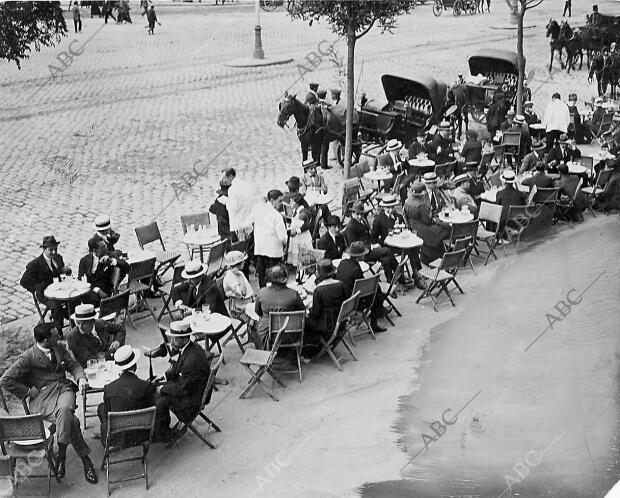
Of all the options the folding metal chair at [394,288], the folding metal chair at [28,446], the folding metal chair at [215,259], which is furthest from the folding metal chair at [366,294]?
the folding metal chair at [28,446]

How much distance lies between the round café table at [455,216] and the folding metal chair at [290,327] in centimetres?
416

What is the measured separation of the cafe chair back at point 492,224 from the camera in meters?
13.5

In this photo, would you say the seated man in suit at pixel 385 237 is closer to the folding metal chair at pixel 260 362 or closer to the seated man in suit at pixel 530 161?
the folding metal chair at pixel 260 362

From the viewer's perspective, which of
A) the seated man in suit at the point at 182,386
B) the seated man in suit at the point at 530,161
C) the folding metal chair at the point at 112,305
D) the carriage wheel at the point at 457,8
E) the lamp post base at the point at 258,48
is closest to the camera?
the seated man in suit at the point at 182,386

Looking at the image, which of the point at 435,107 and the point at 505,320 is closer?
the point at 505,320

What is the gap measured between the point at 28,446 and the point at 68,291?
10.2ft

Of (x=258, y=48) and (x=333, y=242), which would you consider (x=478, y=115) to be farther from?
(x=333, y=242)

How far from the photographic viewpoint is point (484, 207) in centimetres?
1366

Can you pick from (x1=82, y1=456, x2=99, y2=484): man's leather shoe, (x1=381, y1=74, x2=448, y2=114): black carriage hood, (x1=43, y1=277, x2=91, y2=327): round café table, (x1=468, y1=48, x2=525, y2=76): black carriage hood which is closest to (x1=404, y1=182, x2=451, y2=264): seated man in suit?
(x1=43, y1=277, x2=91, y2=327): round café table

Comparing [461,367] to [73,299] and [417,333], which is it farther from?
[73,299]

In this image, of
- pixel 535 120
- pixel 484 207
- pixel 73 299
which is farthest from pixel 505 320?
pixel 535 120

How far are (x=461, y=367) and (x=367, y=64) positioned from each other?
2176 cm

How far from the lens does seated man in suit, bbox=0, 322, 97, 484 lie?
7922 mm

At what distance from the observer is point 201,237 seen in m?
12.6
